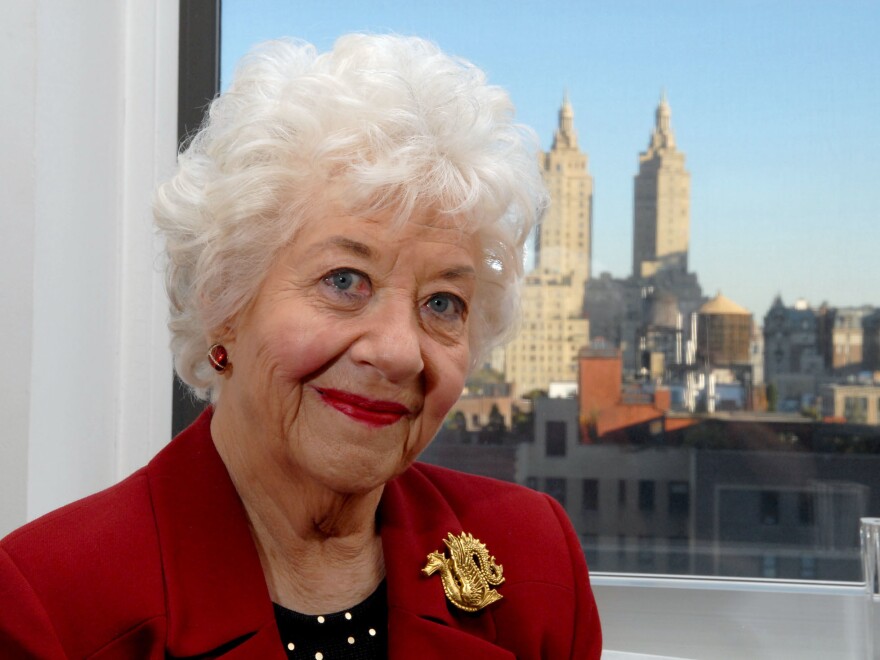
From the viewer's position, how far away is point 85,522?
122 cm

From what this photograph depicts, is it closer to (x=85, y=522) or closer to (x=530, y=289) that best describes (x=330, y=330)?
(x=85, y=522)

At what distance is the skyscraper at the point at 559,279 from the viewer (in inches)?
79.4

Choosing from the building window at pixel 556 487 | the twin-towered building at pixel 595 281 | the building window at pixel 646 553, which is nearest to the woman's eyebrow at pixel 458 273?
the twin-towered building at pixel 595 281

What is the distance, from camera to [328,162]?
3.96 feet

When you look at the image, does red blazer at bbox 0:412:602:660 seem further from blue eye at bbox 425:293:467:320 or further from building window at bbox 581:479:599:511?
building window at bbox 581:479:599:511

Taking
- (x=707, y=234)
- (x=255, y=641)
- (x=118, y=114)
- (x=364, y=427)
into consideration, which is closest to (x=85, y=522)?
(x=255, y=641)

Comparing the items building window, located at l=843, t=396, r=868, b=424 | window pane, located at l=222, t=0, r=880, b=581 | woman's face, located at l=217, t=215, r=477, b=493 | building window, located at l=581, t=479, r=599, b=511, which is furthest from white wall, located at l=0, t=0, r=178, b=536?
building window, located at l=843, t=396, r=868, b=424

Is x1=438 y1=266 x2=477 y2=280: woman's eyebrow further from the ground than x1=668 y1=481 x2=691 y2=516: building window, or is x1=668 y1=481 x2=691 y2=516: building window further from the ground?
x1=438 y1=266 x2=477 y2=280: woman's eyebrow

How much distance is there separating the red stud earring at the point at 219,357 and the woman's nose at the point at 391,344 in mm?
196

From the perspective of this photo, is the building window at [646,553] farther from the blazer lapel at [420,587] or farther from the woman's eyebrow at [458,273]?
the woman's eyebrow at [458,273]

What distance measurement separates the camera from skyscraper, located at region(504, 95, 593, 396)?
2018mm

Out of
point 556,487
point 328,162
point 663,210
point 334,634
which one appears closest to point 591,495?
point 556,487

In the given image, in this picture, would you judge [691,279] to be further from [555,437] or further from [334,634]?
[334,634]

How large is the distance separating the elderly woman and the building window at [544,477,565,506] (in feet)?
2.16
